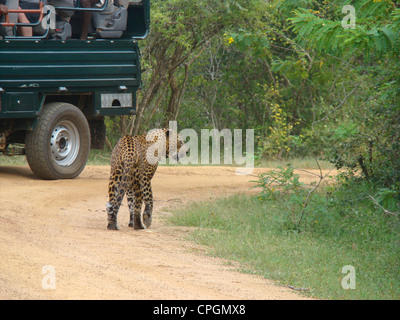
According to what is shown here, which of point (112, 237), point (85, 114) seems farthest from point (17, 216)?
point (85, 114)

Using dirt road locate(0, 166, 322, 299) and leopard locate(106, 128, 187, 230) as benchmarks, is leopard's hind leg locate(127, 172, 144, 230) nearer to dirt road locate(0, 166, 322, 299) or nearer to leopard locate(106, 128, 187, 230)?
leopard locate(106, 128, 187, 230)

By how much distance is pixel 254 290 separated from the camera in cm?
582

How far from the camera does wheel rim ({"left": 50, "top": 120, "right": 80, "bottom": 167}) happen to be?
37.4 ft

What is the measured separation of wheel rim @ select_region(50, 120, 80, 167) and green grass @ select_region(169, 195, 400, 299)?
2613 mm

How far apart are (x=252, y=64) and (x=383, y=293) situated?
42.2ft

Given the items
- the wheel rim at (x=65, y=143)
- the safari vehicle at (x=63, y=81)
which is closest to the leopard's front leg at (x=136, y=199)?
the safari vehicle at (x=63, y=81)

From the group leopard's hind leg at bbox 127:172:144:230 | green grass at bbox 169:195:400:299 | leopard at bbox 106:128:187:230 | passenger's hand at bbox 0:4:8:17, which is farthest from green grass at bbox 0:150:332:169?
leopard's hind leg at bbox 127:172:144:230

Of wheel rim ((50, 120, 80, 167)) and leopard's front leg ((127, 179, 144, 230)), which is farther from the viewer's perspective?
wheel rim ((50, 120, 80, 167))

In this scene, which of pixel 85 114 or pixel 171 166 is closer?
pixel 85 114

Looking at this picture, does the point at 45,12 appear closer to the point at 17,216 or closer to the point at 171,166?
the point at 17,216

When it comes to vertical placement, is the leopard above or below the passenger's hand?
below

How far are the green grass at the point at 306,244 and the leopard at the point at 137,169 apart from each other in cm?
68

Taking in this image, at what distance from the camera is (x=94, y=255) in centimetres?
666

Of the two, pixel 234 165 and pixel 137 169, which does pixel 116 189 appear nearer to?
pixel 137 169
